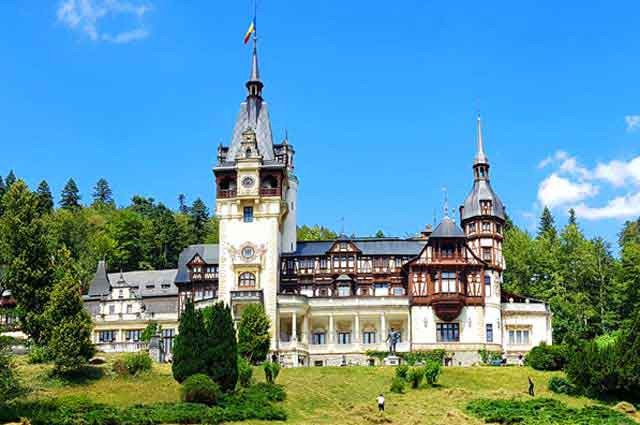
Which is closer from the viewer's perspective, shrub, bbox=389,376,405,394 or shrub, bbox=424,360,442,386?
shrub, bbox=389,376,405,394

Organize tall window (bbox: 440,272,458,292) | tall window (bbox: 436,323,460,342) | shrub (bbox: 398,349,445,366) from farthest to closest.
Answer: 1. tall window (bbox: 440,272,458,292)
2. tall window (bbox: 436,323,460,342)
3. shrub (bbox: 398,349,445,366)

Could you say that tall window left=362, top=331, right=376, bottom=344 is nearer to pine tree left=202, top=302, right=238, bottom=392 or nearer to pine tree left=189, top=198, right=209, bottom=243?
pine tree left=202, top=302, right=238, bottom=392

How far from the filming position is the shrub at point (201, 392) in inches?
1928

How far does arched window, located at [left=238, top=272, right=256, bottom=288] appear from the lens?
255 ft

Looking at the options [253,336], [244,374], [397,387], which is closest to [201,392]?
[244,374]

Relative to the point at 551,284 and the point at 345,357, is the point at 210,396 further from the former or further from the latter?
the point at 551,284

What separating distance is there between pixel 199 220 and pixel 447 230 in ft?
222

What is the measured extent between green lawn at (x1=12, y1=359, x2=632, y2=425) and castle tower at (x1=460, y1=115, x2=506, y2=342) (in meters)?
14.9

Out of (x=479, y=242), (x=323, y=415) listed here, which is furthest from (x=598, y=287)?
(x=323, y=415)

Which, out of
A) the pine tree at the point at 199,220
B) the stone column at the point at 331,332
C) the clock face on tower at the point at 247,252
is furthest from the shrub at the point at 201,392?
the pine tree at the point at 199,220

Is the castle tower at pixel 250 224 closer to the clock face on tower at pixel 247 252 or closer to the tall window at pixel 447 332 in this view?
the clock face on tower at pixel 247 252

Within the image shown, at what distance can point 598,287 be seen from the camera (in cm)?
9206

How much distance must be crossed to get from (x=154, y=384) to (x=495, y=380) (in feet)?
75.7

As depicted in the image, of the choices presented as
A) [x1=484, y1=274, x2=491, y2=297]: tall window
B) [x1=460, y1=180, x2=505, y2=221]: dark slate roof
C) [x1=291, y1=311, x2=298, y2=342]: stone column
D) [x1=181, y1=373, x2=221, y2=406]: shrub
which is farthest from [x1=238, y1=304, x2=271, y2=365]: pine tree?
[x1=460, y1=180, x2=505, y2=221]: dark slate roof
